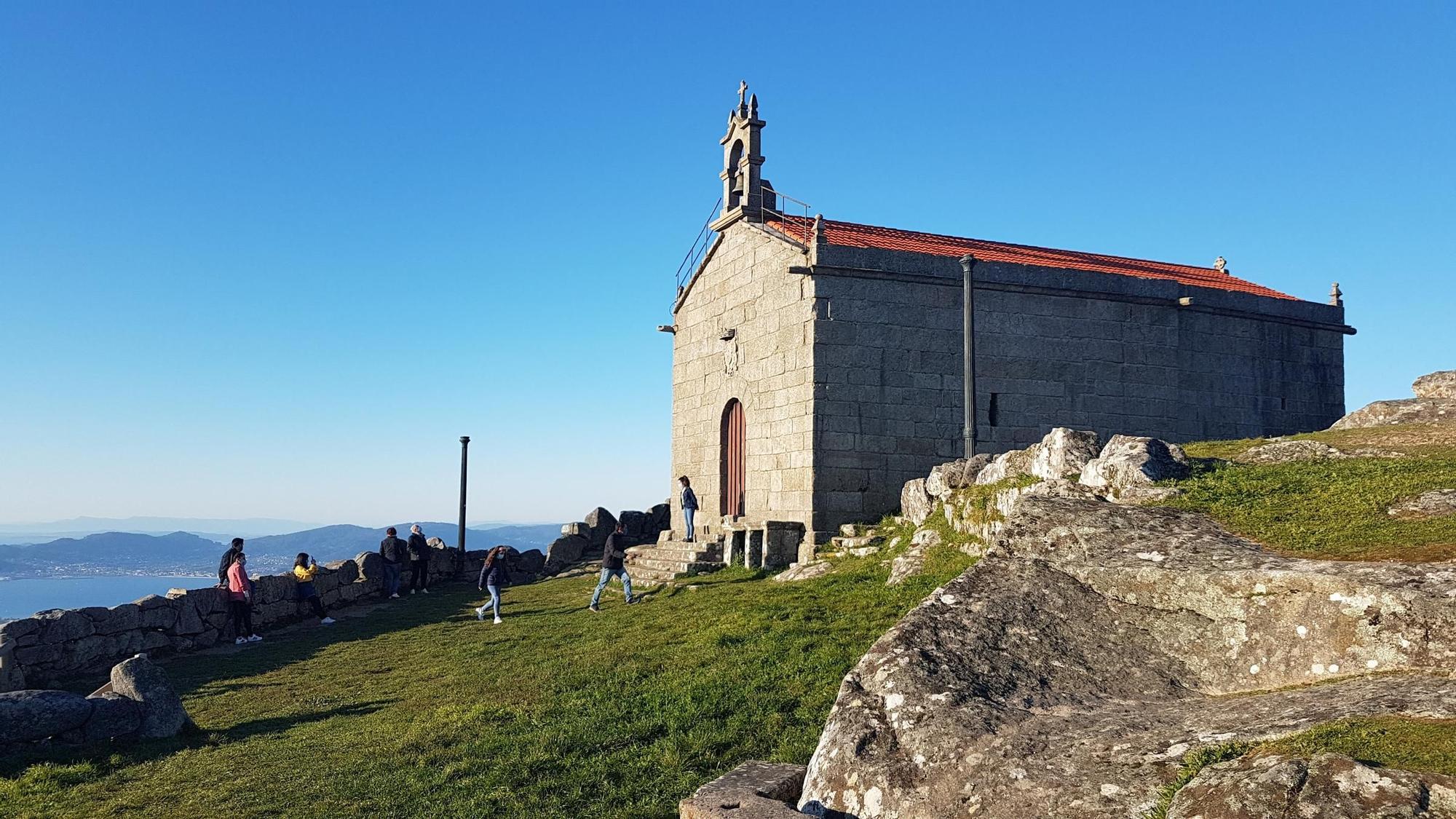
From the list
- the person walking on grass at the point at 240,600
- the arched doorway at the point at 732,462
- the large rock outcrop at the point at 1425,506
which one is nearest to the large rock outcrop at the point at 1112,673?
the large rock outcrop at the point at 1425,506

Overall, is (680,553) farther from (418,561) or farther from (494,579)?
(418,561)

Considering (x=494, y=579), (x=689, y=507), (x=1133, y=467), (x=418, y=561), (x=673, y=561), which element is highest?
(x=1133, y=467)

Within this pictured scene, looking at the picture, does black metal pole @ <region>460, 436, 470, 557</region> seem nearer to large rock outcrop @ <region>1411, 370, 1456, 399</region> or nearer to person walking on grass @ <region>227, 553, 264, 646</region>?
person walking on grass @ <region>227, 553, 264, 646</region>

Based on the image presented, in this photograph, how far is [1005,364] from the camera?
19391 millimetres

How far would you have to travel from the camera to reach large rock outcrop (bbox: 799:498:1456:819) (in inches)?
165

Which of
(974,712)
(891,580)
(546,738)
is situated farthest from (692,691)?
(974,712)

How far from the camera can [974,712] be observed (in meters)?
4.87

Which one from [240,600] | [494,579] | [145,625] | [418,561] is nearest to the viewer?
[145,625]

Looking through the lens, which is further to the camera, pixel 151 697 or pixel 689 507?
pixel 689 507

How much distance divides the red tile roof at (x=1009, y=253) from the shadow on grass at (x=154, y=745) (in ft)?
39.7

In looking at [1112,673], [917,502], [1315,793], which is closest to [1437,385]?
[917,502]

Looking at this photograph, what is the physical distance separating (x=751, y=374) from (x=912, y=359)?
3674 millimetres

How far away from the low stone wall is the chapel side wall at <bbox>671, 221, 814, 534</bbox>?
8079 mm

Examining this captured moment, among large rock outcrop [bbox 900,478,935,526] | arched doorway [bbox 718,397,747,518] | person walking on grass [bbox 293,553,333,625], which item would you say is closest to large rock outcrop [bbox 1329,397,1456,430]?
large rock outcrop [bbox 900,478,935,526]
